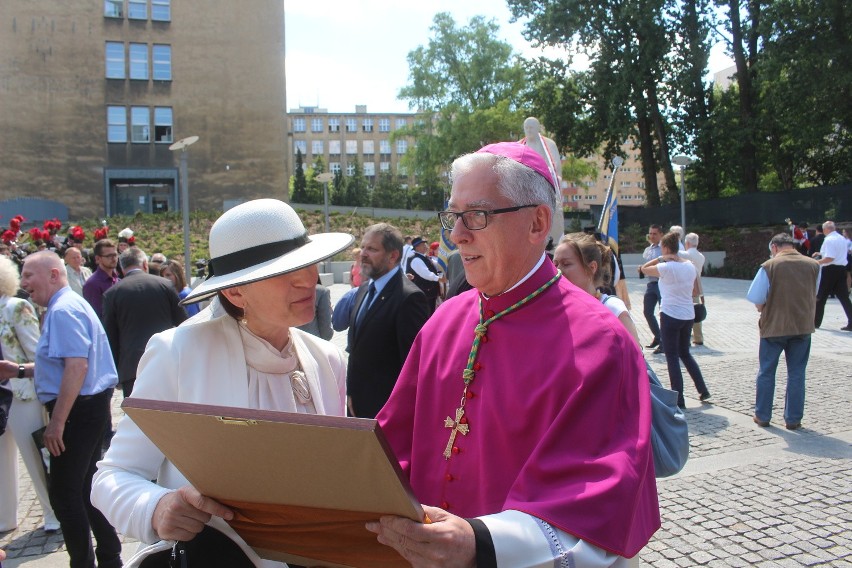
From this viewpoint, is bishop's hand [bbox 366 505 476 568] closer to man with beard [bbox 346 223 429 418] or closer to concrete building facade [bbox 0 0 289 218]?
man with beard [bbox 346 223 429 418]

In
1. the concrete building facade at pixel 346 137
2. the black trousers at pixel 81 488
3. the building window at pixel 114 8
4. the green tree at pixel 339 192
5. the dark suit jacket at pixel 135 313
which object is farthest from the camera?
the concrete building facade at pixel 346 137

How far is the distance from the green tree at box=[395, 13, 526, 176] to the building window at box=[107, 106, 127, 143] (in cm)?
1890

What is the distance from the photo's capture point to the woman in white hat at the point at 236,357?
1985 mm

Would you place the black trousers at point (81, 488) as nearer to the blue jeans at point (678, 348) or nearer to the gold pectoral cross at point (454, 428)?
the gold pectoral cross at point (454, 428)

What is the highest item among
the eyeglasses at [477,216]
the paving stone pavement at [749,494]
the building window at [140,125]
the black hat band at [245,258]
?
the building window at [140,125]

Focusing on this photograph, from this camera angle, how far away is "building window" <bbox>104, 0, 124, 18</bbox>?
40531 mm

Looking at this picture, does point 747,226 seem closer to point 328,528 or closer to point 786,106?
point 786,106

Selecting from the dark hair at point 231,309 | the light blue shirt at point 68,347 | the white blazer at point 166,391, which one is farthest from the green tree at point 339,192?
the white blazer at point 166,391

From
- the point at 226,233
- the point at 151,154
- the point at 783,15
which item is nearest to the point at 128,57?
the point at 151,154

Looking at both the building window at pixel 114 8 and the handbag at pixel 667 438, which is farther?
the building window at pixel 114 8

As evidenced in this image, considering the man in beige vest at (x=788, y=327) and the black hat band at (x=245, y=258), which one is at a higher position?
the black hat band at (x=245, y=258)

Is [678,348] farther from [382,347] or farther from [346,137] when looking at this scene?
[346,137]

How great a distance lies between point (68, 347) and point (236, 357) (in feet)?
8.97

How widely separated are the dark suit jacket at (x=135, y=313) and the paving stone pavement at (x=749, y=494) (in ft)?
4.72
